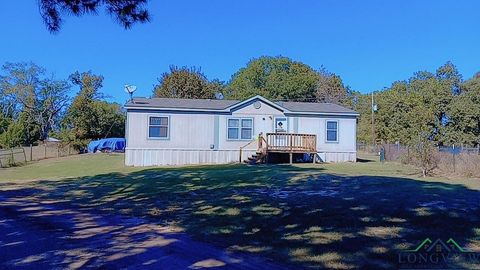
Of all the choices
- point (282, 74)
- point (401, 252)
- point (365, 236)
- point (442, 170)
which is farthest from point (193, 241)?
point (282, 74)

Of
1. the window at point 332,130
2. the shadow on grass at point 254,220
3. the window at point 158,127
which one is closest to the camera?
the shadow on grass at point 254,220

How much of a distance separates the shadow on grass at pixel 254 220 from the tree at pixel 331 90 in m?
42.7

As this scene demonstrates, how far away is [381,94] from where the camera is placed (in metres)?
48.4

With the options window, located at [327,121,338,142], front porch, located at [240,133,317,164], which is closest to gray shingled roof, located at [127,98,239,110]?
front porch, located at [240,133,317,164]

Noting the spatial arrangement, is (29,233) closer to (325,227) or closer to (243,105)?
(325,227)

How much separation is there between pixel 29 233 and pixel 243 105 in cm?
1779

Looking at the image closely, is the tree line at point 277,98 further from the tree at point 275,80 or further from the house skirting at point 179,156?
the house skirting at point 179,156

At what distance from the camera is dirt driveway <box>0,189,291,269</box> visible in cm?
505

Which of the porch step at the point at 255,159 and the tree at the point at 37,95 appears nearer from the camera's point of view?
the porch step at the point at 255,159

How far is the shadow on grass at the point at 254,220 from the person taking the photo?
17.8 feet

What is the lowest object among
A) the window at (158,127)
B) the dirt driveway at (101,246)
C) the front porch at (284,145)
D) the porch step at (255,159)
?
the dirt driveway at (101,246)

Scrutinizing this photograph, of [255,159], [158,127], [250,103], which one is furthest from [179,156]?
[250,103]

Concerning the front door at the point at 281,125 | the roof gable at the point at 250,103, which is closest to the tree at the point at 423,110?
the front door at the point at 281,125

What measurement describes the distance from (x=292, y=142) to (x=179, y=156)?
6.24 meters
